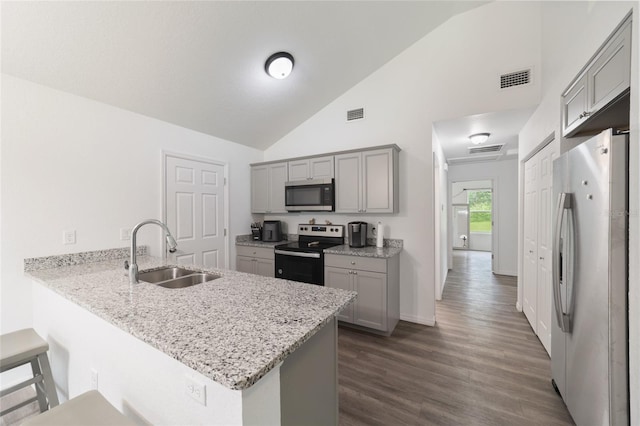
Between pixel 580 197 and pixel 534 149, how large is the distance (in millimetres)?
1590

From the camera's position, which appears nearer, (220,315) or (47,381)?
(220,315)

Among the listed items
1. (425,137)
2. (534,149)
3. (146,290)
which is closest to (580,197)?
(534,149)

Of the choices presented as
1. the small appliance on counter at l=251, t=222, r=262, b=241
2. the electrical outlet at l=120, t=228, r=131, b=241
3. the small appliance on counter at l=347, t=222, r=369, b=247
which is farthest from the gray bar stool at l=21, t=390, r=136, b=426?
the small appliance on counter at l=251, t=222, r=262, b=241

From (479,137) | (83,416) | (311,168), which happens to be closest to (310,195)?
(311,168)

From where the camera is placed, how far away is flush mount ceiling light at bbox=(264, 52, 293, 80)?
264cm

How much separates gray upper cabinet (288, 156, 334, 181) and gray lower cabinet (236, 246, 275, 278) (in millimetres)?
1123

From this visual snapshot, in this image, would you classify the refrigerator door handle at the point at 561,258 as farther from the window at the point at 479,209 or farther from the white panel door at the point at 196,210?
the window at the point at 479,209

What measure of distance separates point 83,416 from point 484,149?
18.1 feet

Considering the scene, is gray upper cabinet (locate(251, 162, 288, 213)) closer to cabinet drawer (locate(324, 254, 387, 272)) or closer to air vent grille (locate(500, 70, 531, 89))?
cabinet drawer (locate(324, 254, 387, 272))

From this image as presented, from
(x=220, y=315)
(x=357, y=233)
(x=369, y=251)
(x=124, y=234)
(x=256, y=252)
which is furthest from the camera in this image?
(x=256, y=252)

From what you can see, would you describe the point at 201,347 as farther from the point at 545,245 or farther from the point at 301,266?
the point at 545,245

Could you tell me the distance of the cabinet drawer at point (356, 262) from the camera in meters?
2.75

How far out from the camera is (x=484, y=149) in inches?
176

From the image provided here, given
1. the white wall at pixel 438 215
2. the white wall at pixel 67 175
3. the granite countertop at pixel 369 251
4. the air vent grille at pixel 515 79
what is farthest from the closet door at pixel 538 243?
the white wall at pixel 67 175
